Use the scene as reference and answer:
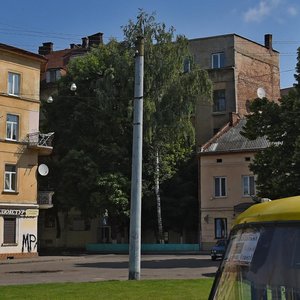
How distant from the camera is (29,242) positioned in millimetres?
40219

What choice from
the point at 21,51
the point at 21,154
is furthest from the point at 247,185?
the point at 21,51

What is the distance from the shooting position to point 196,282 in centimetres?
1627

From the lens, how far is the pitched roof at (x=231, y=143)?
47062 millimetres

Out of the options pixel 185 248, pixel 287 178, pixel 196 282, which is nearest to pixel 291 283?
pixel 196 282

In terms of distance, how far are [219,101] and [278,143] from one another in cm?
2971

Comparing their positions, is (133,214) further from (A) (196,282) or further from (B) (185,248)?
(B) (185,248)

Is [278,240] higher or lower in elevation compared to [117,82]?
lower

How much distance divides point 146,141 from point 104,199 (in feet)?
17.5

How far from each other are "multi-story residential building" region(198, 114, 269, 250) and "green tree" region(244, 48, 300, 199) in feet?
68.7

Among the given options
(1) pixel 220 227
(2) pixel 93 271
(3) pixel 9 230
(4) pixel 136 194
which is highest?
(4) pixel 136 194

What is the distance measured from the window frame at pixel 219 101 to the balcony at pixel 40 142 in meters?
18.8

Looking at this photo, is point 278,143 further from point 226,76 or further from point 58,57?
point 58,57

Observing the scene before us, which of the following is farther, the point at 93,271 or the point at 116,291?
the point at 93,271

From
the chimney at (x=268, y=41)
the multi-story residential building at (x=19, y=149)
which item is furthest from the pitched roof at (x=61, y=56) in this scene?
the multi-story residential building at (x=19, y=149)
